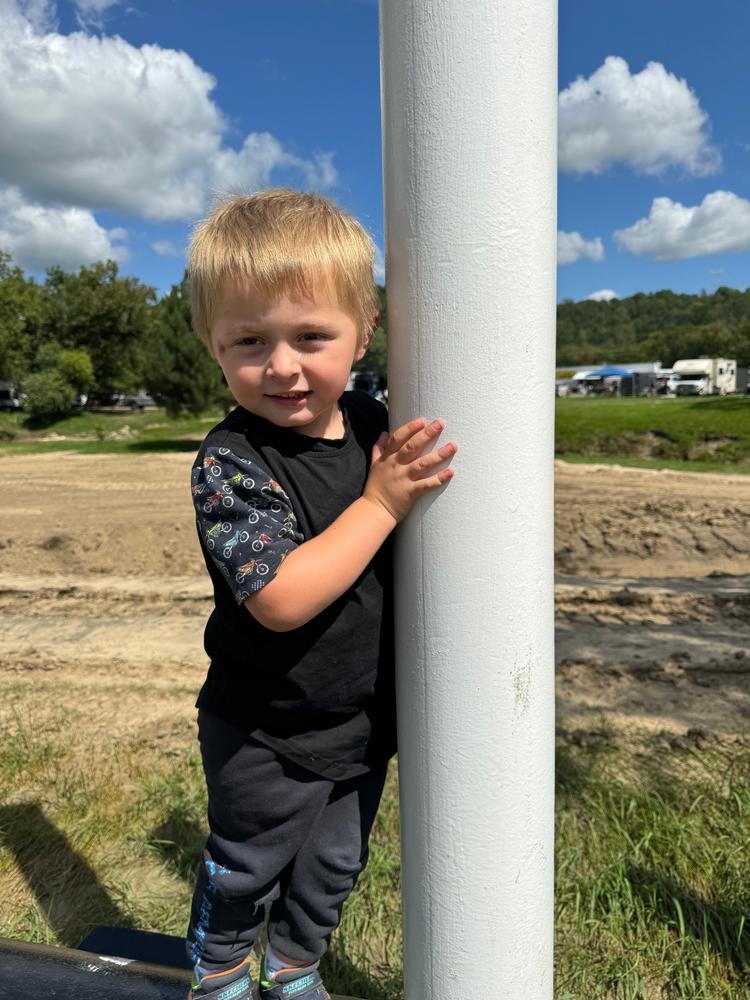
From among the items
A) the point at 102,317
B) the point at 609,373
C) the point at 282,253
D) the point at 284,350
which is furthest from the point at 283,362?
the point at 609,373

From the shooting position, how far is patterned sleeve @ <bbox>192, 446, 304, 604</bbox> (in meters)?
1.28

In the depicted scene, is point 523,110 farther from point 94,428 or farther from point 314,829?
point 94,428

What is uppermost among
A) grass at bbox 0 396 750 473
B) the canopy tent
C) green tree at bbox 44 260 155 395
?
green tree at bbox 44 260 155 395

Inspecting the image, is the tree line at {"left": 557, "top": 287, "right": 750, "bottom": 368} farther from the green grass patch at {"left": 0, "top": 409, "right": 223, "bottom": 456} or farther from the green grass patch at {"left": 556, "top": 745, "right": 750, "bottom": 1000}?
the green grass patch at {"left": 556, "top": 745, "right": 750, "bottom": 1000}

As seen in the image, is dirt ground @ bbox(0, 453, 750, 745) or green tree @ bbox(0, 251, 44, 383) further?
green tree @ bbox(0, 251, 44, 383)

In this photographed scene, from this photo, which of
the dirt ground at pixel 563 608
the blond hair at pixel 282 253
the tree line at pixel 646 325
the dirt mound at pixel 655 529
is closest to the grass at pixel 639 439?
the dirt ground at pixel 563 608

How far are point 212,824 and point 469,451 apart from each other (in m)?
0.97

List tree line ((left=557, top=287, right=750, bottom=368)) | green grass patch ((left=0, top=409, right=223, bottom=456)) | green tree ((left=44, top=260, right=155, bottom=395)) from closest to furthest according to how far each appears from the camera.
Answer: green grass patch ((left=0, top=409, right=223, bottom=456)) → green tree ((left=44, top=260, right=155, bottom=395)) → tree line ((left=557, top=287, right=750, bottom=368))

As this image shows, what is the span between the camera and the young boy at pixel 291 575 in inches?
50.7

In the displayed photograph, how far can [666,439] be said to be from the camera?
15906 mm

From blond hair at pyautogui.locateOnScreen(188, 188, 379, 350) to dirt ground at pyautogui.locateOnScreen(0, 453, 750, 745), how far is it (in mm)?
2803

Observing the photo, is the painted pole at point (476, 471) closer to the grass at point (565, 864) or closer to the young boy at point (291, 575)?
the young boy at point (291, 575)

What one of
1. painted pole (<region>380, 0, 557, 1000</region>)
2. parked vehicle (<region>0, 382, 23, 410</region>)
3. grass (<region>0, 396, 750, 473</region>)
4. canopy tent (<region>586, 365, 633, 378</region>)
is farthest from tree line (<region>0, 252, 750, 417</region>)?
painted pole (<region>380, 0, 557, 1000</region>)

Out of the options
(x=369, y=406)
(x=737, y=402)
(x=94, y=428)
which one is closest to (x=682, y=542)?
(x=369, y=406)
